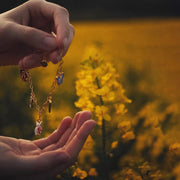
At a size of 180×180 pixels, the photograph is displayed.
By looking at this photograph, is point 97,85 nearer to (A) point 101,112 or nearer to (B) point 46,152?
(A) point 101,112

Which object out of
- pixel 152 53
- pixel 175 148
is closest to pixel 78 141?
pixel 175 148

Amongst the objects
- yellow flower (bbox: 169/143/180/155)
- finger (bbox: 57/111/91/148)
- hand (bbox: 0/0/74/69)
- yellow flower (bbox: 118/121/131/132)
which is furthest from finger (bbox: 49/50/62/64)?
yellow flower (bbox: 169/143/180/155)

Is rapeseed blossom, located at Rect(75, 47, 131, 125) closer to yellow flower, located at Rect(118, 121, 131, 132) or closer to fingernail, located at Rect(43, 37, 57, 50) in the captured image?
yellow flower, located at Rect(118, 121, 131, 132)

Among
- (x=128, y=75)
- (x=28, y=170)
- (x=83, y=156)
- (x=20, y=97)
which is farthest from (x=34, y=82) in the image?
(x=28, y=170)

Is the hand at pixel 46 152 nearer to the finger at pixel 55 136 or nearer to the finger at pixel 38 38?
the finger at pixel 55 136

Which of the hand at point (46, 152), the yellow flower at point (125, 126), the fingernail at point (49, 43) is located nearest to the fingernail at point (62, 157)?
the hand at point (46, 152)

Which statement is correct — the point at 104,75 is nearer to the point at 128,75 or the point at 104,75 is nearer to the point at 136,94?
the point at 136,94
